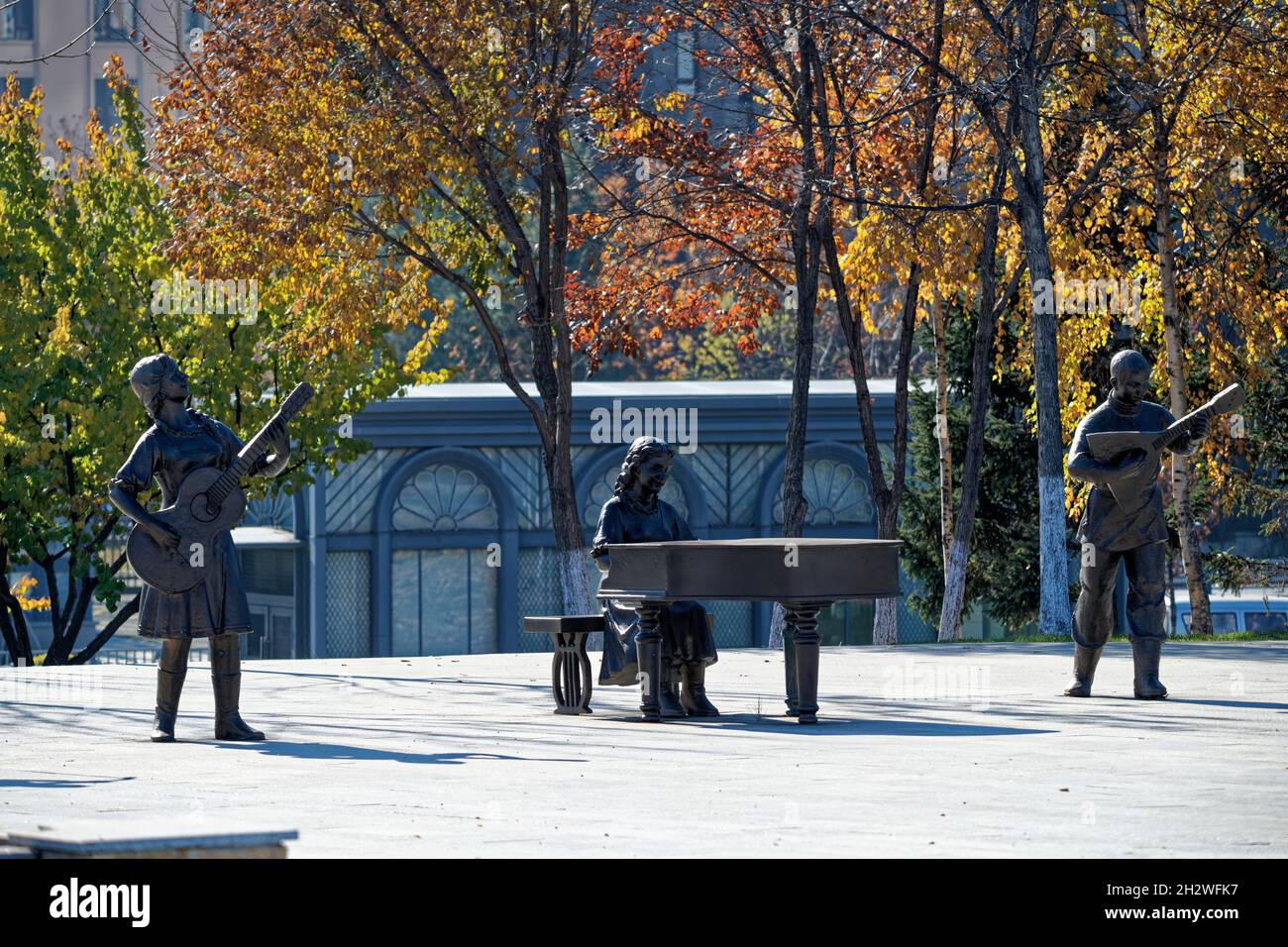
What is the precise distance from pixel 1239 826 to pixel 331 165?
1647 centimetres

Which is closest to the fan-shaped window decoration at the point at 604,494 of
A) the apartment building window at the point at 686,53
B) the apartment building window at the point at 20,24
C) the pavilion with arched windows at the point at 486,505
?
the pavilion with arched windows at the point at 486,505

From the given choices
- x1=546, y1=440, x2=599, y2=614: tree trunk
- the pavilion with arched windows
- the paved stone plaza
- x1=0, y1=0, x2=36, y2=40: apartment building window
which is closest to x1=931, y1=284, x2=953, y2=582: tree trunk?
x1=546, y1=440, x2=599, y2=614: tree trunk

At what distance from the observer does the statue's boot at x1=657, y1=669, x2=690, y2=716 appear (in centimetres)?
1390

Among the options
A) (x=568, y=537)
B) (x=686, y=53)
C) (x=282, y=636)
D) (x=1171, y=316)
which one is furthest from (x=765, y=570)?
(x=282, y=636)

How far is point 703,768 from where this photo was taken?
35.7ft

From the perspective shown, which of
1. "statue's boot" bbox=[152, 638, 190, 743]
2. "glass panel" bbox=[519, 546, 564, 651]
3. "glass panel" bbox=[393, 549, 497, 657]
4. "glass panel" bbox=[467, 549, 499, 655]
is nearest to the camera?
"statue's boot" bbox=[152, 638, 190, 743]

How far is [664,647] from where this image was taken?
45.8ft

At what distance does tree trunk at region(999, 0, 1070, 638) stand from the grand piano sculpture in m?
8.81

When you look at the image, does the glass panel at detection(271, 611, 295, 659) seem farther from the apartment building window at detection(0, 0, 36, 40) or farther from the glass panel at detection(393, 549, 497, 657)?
the apartment building window at detection(0, 0, 36, 40)

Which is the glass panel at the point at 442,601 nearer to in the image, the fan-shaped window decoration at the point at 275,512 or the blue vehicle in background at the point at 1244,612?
the fan-shaped window decoration at the point at 275,512

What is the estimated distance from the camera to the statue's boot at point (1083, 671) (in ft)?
48.7

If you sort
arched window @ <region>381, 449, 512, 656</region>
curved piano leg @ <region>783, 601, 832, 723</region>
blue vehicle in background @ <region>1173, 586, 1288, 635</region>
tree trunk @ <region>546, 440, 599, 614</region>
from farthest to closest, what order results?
1. blue vehicle in background @ <region>1173, 586, 1288, 635</region>
2. arched window @ <region>381, 449, 512, 656</region>
3. tree trunk @ <region>546, 440, 599, 614</region>
4. curved piano leg @ <region>783, 601, 832, 723</region>

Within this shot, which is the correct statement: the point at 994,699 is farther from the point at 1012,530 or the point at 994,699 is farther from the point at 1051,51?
the point at 1012,530

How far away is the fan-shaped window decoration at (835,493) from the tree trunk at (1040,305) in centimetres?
1428
